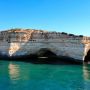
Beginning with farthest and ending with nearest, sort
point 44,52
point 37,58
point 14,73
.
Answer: point 37,58
point 44,52
point 14,73

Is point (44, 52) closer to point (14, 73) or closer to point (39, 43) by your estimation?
point (39, 43)

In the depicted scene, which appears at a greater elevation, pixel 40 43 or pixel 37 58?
pixel 40 43

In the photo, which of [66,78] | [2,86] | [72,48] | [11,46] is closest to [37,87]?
[2,86]

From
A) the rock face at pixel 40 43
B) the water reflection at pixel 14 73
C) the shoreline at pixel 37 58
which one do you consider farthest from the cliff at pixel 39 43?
the water reflection at pixel 14 73

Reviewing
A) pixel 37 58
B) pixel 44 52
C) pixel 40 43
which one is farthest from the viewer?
pixel 37 58

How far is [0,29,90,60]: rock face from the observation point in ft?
115

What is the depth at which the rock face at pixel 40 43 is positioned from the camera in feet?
115

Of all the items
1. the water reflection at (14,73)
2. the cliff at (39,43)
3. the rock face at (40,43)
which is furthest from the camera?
the cliff at (39,43)

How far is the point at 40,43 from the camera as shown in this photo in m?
37.1

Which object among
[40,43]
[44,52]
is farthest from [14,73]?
[44,52]

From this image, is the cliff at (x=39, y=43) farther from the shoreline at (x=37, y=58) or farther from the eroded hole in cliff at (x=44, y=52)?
the shoreline at (x=37, y=58)

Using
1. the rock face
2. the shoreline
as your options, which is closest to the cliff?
the rock face

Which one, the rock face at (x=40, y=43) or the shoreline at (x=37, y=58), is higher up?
the rock face at (x=40, y=43)

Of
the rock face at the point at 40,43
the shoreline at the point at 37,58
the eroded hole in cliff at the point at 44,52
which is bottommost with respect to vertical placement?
the shoreline at the point at 37,58
